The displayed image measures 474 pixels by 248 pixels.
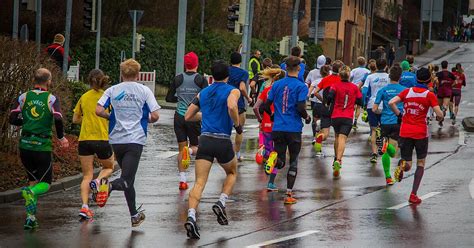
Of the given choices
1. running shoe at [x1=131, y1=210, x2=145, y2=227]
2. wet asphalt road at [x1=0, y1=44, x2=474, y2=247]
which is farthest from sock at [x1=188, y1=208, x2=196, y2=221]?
running shoe at [x1=131, y1=210, x2=145, y2=227]

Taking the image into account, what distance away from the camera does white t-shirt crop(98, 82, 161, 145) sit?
12.2 meters

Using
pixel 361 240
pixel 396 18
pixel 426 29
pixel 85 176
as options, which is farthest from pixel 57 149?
pixel 426 29

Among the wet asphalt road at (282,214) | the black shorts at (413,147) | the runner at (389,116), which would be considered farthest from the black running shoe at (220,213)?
the runner at (389,116)

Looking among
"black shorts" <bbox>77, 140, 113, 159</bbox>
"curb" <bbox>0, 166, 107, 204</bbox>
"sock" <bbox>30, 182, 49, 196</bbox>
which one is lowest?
"curb" <bbox>0, 166, 107, 204</bbox>

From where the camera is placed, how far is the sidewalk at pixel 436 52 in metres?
78.1

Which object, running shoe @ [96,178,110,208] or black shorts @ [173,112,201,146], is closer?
running shoe @ [96,178,110,208]

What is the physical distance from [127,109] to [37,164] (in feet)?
4.07

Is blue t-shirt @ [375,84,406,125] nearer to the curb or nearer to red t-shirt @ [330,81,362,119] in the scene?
red t-shirt @ [330,81,362,119]

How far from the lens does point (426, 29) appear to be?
105 m

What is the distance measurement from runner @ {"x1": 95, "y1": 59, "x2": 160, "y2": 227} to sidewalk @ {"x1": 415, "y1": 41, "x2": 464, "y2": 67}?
62271 millimetres

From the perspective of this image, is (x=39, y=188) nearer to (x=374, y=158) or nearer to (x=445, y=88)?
(x=374, y=158)

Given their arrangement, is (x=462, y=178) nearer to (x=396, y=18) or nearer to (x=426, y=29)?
(x=396, y=18)

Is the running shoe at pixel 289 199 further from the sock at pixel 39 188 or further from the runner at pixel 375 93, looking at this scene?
the runner at pixel 375 93

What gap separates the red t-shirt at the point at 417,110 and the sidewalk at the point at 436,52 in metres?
58.9
